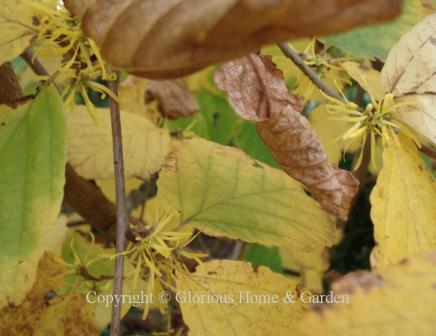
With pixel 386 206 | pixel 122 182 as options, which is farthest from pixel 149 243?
pixel 386 206

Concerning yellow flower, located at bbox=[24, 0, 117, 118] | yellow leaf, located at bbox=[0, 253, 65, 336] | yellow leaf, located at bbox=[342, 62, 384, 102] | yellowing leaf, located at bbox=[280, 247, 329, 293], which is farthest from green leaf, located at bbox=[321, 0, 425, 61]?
yellowing leaf, located at bbox=[280, 247, 329, 293]

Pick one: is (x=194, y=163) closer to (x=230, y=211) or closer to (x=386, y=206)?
(x=230, y=211)

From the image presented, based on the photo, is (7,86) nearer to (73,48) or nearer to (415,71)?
(73,48)

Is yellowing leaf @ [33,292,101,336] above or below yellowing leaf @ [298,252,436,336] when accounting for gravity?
below

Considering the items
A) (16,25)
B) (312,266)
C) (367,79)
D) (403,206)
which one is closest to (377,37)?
(367,79)

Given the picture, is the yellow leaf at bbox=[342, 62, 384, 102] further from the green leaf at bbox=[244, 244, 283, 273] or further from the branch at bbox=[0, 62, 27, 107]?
the green leaf at bbox=[244, 244, 283, 273]

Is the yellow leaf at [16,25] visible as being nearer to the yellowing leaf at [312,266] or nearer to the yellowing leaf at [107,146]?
the yellowing leaf at [107,146]
